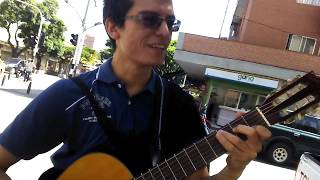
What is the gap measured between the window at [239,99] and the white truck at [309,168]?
19478 millimetres

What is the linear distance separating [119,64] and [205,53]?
69.4 feet

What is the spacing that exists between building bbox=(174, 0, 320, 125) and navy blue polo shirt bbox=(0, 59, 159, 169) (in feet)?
64.4

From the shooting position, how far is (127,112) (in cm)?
230

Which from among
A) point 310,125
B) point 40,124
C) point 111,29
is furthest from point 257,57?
point 40,124

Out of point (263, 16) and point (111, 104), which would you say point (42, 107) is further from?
point (263, 16)

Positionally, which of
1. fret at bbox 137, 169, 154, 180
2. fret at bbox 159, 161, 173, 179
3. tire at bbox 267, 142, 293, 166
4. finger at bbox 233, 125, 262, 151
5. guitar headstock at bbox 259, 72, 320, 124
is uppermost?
guitar headstock at bbox 259, 72, 320, 124

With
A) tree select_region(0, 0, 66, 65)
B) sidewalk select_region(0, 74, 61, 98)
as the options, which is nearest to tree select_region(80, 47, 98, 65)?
tree select_region(0, 0, 66, 65)

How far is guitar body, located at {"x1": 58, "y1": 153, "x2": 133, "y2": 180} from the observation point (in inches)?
86.0

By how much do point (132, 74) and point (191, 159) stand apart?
1.65ft

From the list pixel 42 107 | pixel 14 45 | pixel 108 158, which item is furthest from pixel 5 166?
pixel 14 45

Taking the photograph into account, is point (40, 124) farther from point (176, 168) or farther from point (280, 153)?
point (280, 153)

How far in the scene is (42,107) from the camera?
7.34 ft

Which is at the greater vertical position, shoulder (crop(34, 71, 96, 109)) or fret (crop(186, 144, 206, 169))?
shoulder (crop(34, 71, 96, 109))

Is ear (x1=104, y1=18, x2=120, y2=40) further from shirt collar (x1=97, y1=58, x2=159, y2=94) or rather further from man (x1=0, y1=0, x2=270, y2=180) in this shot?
shirt collar (x1=97, y1=58, x2=159, y2=94)
